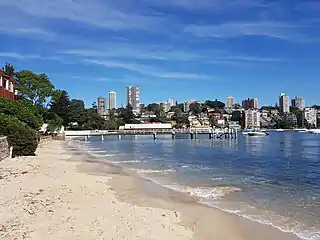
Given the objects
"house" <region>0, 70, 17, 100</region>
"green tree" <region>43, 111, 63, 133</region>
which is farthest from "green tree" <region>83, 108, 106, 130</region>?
"house" <region>0, 70, 17, 100</region>

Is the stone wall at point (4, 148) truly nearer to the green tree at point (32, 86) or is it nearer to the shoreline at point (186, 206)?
the shoreline at point (186, 206)

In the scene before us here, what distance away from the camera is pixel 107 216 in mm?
12320

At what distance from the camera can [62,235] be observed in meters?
9.71

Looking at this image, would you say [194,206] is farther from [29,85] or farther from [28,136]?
[29,85]

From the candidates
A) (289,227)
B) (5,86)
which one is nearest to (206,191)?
(289,227)

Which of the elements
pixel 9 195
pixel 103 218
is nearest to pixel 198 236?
pixel 103 218

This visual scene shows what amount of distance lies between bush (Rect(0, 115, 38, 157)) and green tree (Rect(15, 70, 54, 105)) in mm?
46941

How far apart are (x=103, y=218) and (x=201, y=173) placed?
54.8 feet

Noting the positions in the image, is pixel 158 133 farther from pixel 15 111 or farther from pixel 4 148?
pixel 4 148

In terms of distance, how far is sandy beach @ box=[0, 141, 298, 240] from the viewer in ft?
33.7

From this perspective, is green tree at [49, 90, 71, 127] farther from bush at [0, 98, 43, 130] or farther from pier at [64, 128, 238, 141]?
bush at [0, 98, 43, 130]

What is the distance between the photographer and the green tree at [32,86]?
264 feet

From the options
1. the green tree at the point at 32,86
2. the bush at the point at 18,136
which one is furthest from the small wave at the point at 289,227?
the green tree at the point at 32,86

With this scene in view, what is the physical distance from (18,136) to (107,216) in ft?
73.3
